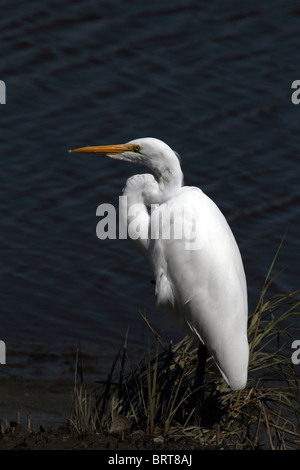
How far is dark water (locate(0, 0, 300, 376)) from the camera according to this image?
721 centimetres

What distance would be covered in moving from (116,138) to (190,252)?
159 inches

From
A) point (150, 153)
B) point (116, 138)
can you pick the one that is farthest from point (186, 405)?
point (116, 138)

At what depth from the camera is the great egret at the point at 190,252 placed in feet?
16.1

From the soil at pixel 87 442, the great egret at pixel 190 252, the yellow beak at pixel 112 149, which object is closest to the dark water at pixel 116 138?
the great egret at pixel 190 252

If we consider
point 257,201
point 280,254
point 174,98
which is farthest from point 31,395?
point 174,98

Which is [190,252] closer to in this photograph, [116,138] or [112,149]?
[112,149]

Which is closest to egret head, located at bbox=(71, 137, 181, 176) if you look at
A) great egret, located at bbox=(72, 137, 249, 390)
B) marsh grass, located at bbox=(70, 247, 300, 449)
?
great egret, located at bbox=(72, 137, 249, 390)

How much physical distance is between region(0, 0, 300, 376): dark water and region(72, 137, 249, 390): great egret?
4.24 feet

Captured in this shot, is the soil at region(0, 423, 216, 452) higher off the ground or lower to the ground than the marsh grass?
lower

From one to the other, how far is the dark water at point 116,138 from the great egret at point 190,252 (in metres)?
1.29

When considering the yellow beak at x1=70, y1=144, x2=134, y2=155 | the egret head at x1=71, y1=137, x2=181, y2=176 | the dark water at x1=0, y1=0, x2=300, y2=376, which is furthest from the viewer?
the dark water at x1=0, y1=0, x2=300, y2=376

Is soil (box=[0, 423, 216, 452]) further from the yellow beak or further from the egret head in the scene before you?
the yellow beak

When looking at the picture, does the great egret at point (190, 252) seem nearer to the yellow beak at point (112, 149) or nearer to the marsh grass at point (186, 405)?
the yellow beak at point (112, 149)
